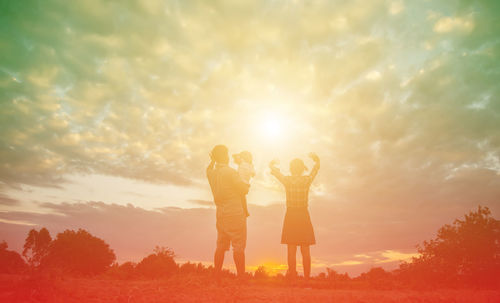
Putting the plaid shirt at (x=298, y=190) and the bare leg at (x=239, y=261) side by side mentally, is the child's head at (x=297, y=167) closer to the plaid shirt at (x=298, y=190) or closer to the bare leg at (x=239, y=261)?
the plaid shirt at (x=298, y=190)

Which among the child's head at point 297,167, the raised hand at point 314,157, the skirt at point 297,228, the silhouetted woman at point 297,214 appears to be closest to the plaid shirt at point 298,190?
the silhouetted woman at point 297,214

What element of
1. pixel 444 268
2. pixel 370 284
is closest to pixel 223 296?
pixel 370 284

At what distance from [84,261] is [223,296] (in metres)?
12.5

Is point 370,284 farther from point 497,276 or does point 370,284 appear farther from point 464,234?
point 464,234

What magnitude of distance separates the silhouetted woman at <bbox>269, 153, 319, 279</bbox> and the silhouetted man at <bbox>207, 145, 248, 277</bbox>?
1.98 meters

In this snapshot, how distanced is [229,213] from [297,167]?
3044 millimetres

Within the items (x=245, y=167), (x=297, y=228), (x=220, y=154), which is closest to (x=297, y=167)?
(x=297, y=228)

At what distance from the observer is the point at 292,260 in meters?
7.92

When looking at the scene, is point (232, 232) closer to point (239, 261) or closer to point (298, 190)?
point (239, 261)

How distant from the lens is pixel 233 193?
6801 millimetres

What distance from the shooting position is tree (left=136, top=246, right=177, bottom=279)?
8.86 m

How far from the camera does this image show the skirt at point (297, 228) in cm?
797

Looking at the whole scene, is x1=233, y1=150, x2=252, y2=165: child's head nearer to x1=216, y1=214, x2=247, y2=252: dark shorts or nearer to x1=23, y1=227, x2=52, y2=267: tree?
x1=216, y1=214, x2=247, y2=252: dark shorts

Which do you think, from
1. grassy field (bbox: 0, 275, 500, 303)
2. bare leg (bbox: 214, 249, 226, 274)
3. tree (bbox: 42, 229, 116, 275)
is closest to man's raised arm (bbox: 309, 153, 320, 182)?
bare leg (bbox: 214, 249, 226, 274)
